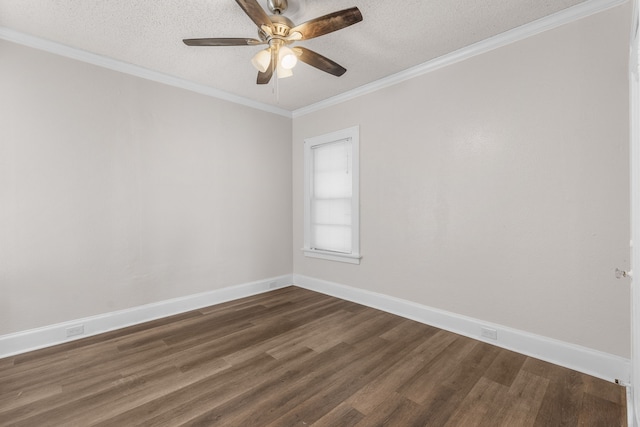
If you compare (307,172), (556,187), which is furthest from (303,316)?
(556,187)

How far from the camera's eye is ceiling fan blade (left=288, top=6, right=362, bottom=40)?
1847mm

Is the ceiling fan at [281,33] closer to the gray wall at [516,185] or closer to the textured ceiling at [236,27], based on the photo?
the textured ceiling at [236,27]

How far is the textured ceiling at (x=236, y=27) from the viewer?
2258 millimetres

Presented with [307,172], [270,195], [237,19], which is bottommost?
[270,195]

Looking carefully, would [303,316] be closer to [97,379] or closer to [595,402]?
[97,379]

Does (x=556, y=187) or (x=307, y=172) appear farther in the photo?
(x=307, y=172)

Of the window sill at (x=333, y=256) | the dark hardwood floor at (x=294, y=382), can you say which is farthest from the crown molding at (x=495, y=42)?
the dark hardwood floor at (x=294, y=382)

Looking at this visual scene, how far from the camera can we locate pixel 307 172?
15.0ft

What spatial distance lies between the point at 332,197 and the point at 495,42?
2.54 meters

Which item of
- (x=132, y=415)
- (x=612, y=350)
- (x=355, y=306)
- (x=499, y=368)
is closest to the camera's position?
(x=132, y=415)

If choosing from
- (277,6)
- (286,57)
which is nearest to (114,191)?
(286,57)

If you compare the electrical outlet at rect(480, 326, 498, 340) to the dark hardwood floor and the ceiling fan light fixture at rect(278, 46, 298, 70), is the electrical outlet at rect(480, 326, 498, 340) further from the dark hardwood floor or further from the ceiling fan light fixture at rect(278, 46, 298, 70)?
the ceiling fan light fixture at rect(278, 46, 298, 70)

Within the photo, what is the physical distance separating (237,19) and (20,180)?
2380 mm

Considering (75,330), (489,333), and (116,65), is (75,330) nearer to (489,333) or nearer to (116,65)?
(116,65)
